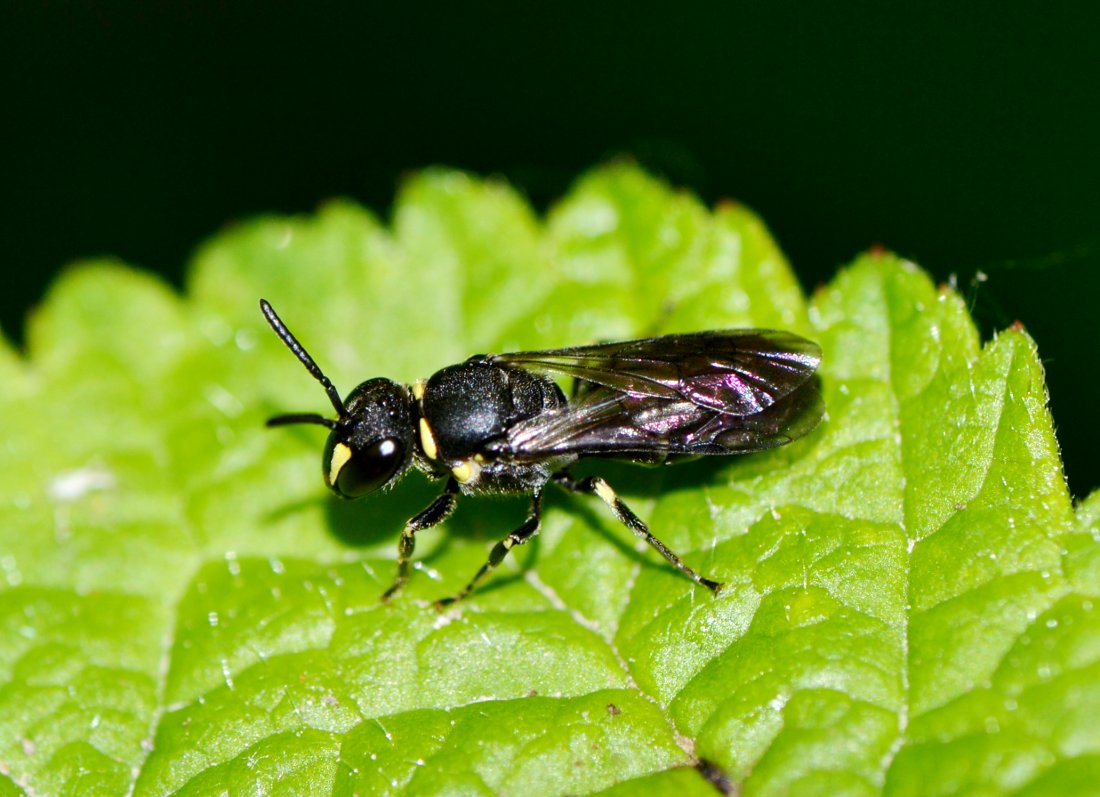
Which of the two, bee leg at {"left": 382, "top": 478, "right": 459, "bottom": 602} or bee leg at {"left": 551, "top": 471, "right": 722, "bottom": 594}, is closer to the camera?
bee leg at {"left": 551, "top": 471, "right": 722, "bottom": 594}

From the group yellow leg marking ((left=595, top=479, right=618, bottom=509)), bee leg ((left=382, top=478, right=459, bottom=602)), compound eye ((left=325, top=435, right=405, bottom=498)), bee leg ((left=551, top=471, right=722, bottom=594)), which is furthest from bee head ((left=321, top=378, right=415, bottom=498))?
yellow leg marking ((left=595, top=479, right=618, bottom=509))

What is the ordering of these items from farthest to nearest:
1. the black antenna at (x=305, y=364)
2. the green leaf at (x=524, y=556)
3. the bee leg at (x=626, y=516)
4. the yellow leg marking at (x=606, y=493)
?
the black antenna at (x=305, y=364) → the yellow leg marking at (x=606, y=493) → the bee leg at (x=626, y=516) → the green leaf at (x=524, y=556)

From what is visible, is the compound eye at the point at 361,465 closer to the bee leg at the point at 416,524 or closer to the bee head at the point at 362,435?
the bee head at the point at 362,435

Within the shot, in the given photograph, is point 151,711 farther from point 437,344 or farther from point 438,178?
point 438,178

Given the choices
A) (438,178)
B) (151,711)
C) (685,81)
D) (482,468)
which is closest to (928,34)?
(685,81)

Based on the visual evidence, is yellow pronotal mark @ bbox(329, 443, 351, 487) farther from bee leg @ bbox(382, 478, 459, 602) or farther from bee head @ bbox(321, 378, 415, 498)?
bee leg @ bbox(382, 478, 459, 602)

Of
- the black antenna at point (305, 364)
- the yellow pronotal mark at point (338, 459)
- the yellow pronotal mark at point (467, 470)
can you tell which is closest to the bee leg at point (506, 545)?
the yellow pronotal mark at point (467, 470)

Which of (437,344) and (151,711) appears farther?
(437,344)

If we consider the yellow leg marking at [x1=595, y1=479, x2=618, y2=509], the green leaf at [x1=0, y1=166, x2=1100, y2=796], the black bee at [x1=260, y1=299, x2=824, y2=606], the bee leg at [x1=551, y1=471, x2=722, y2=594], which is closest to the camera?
the green leaf at [x1=0, y1=166, x2=1100, y2=796]

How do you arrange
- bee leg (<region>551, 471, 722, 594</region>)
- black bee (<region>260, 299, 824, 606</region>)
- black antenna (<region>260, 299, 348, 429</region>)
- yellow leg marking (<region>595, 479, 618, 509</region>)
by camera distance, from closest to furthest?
bee leg (<region>551, 471, 722, 594</region>) < black bee (<region>260, 299, 824, 606</region>) < yellow leg marking (<region>595, 479, 618, 509</region>) < black antenna (<region>260, 299, 348, 429</region>)
